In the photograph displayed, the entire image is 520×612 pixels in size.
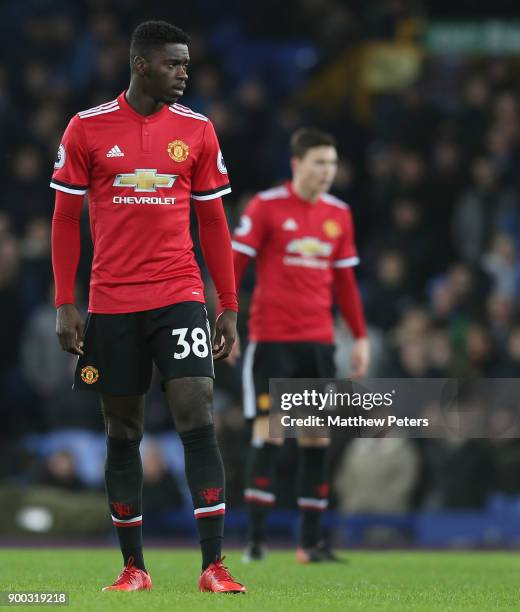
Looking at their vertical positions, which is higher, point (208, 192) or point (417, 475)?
point (208, 192)

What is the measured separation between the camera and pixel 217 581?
587cm

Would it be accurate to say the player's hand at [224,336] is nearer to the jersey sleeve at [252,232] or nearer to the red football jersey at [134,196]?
the red football jersey at [134,196]

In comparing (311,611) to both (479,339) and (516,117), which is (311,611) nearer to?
(479,339)

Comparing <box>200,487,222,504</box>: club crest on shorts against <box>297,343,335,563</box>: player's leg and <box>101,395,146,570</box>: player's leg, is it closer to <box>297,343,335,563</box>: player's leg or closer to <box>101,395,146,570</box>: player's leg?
<box>101,395,146,570</box>: player's leg

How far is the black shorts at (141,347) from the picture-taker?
6020 mm

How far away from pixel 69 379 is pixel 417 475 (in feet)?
11.7

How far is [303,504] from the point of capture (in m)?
9.22

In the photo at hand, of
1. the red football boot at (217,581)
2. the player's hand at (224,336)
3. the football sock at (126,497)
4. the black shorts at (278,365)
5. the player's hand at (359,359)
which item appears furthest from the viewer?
the player's hand at (359,359)

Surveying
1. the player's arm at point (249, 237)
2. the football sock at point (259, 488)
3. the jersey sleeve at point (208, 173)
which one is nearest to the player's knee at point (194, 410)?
the jersey sleeve at point (208, 173)

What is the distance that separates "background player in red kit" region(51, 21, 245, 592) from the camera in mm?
6012

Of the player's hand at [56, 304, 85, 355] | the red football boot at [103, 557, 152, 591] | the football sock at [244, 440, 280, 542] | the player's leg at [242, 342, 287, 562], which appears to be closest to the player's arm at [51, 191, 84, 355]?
the player's hand at [56, 304, 85, 355]

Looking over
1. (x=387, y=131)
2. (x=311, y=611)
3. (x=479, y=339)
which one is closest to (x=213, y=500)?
(x=311, y=611)

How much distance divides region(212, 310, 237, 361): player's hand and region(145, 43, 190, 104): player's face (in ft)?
3.21

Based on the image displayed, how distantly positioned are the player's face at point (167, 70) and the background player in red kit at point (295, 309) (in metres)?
3.10
